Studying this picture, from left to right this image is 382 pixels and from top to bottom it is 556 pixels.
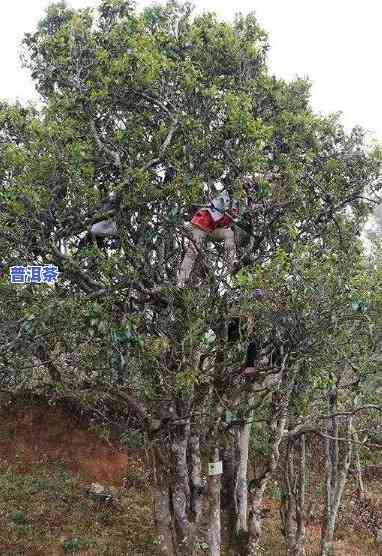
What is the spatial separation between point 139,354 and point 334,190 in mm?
4301

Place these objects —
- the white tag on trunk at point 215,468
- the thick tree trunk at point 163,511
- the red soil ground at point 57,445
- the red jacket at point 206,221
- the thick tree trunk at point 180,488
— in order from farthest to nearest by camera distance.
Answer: the red soil ground at point 57,445
the thick tree trunk at point 163,511
the thick tree trunk at point 180,488
the red jacket at point 206,221
the white tag on trunk at point 215,468

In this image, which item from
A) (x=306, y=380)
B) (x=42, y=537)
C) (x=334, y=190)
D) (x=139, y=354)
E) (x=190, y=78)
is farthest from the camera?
(x=42, y=537)

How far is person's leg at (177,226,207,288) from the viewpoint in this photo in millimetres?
7590

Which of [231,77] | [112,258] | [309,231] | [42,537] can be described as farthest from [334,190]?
[42,537]

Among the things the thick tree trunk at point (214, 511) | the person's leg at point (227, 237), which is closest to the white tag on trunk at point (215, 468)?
the thick tree trunk at point (214, 511)

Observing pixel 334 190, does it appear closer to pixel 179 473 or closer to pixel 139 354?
pixel 139 354

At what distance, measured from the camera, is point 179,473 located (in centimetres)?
849

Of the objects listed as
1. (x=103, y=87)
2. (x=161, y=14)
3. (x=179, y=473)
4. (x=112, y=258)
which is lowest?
(x=179, y=473)

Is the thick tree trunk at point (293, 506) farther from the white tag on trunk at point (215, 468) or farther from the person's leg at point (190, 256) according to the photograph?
the person's leg at point (190, 256)

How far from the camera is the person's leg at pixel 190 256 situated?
7.59 meters

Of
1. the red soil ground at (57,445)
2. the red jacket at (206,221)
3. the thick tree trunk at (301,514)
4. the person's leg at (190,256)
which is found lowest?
the thick tree trunk at (301,514)

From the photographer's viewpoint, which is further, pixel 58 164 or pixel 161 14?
pixel 161 14

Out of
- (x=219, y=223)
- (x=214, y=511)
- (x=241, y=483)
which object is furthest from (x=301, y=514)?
(x=219, y=223)

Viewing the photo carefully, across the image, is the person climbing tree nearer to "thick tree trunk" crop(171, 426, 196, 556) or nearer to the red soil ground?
"thick tree trunk" crop(171, 426, 196, 556)
